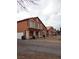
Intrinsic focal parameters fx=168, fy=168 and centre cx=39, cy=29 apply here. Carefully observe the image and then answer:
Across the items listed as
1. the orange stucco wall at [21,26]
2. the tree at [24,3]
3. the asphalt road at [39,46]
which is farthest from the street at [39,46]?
the tree at [24,3]

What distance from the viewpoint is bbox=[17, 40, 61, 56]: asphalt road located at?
182cm

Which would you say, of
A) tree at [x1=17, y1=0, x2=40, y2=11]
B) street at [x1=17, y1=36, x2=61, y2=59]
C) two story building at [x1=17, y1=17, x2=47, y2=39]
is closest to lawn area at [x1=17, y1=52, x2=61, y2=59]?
street at [x1=17, y1=36, x2=61, y2=59]

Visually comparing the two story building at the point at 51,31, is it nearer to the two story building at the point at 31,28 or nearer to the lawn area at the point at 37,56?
the two story building at the point at 31,28

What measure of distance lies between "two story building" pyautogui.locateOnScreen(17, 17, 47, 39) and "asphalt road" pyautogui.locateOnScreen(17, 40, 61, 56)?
0.07m

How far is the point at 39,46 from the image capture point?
1845 mm

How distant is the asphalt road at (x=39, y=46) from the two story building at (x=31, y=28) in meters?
0.07

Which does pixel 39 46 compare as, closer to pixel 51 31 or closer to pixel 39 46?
pixel 39 46

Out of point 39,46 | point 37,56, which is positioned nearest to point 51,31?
point 39,46

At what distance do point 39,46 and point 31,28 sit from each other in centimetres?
22
